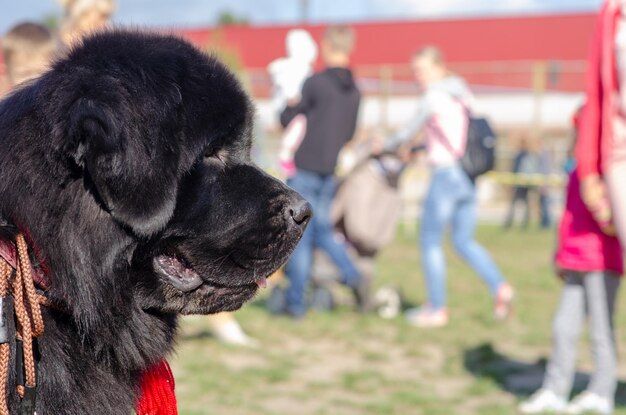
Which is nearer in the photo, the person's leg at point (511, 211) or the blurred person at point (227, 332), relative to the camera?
the blurred person at point (227, 332)

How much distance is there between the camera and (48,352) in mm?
1878

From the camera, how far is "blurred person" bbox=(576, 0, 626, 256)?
383 centimetres

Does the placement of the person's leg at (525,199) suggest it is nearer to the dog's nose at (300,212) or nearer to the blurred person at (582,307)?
the blurred person at (582,307)

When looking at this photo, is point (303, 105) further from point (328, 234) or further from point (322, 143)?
point (328, 234)

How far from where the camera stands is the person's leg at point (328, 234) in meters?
6.73

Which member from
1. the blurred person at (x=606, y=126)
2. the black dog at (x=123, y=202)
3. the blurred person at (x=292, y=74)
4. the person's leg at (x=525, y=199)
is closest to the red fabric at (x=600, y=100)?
the blurred person at (x=606, y=126)

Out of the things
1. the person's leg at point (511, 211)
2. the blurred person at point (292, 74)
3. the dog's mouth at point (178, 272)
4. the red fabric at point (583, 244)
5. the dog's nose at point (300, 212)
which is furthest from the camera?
the person's leg at point (511, 211)

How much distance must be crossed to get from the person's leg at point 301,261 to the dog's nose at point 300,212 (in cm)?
420

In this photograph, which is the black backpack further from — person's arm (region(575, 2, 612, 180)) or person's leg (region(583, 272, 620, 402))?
person's arm (region(575, 2, 612, 180))

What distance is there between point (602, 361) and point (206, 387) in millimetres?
2259

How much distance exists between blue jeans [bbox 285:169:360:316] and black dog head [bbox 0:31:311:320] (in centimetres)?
435

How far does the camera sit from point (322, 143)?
659 centimetres

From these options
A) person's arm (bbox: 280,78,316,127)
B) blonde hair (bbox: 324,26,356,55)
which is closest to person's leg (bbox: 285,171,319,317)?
person's arm (bbox: 280,78,316,127)

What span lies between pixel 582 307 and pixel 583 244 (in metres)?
0.41
